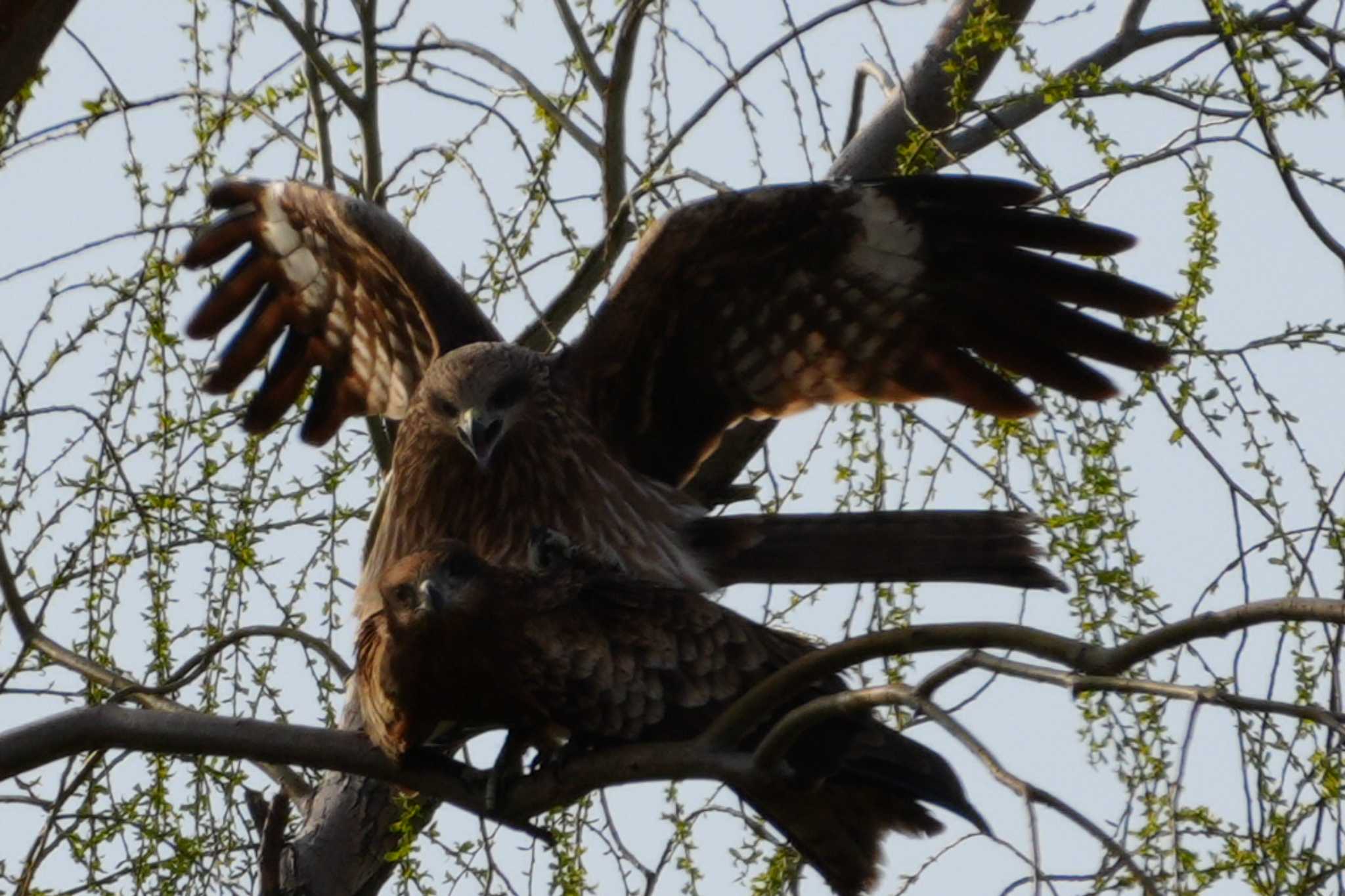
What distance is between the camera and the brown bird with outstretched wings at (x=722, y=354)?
455 cm

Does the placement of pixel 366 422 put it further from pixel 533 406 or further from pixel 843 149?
pixel 843 149

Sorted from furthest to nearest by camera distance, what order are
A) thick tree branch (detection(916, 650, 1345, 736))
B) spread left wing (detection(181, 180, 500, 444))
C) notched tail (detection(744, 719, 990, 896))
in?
spread left wing (detection(181, 180, 500, 444)) < notched tail (detection(744, 719, 990, 896)) < thick tree branch (detection(916, 650, 1345, 736))

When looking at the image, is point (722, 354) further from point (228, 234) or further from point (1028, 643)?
point (1028, 643)

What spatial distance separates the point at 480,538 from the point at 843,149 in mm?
1290

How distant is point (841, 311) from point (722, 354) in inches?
12.3

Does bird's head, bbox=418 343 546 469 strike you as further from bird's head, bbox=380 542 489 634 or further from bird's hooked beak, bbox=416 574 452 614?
bird's hooked beak, bbox=416 574 452 614

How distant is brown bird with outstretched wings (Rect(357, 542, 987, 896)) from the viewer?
3.67 meters

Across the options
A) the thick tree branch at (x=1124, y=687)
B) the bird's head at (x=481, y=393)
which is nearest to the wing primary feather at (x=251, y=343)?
the bird's head at (x=481, y=393)

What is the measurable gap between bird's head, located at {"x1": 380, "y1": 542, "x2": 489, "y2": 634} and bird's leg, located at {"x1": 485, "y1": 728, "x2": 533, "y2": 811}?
0.26m

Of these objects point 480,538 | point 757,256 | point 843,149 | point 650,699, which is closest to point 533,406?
point 480,538

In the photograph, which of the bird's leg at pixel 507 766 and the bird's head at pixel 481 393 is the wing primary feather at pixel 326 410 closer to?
the bird's head at pixel 481 393

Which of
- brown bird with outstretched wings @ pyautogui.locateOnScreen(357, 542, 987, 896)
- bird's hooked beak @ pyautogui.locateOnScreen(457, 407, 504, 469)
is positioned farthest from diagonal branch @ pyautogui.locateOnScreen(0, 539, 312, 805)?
bird's hooked beak @ pyautogui.locateOnScreen(457, 407, 504, 469)

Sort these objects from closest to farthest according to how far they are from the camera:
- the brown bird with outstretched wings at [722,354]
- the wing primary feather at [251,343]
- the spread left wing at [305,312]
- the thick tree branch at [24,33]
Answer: the thick tree branch at [24,33] → the brown bird with outstretched wings at [722,354] → the spread left wing at [305,312] → the wing primary feather at [251,343]

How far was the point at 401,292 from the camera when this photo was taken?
545 centimetres
